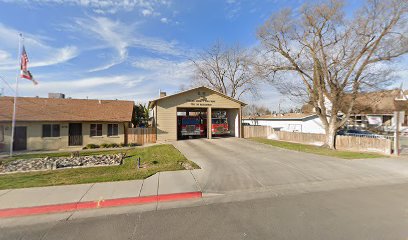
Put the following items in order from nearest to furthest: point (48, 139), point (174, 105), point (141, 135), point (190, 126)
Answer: point (48, 139)
point (174, 105)
point (141, 135)
point (190, 126)

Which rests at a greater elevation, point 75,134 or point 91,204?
point 75,134

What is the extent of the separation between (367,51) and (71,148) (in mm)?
27868

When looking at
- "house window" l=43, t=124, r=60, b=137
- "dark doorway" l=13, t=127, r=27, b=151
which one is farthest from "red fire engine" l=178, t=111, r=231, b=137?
"dark doorway" l=13, t=127, r=27, b=151

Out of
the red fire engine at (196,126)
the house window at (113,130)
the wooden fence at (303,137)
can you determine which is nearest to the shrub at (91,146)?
the house window at (113,130)

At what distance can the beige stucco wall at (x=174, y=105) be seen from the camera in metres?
19.9

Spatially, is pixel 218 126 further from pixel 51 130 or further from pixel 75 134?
pixel 51 130

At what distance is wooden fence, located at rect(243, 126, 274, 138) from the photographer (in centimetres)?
2509

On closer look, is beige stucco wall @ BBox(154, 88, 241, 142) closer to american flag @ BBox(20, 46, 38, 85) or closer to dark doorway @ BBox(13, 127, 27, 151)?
american flag @ BBox(20, 46, 38, 85)

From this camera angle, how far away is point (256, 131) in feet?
83.6

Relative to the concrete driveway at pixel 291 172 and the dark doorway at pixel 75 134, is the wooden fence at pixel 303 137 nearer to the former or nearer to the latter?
the concrete driveway at pixel 291 172

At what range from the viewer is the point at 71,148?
19172 mm

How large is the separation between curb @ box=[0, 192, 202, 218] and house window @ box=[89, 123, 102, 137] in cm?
1629

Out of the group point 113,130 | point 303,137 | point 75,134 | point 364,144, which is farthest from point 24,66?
point 364,144

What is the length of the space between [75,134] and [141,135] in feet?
21.9
